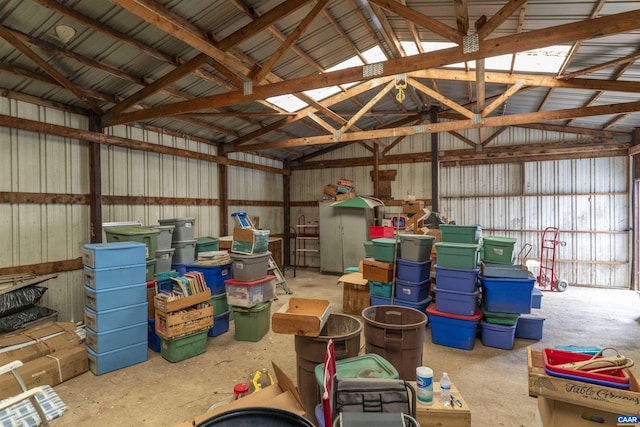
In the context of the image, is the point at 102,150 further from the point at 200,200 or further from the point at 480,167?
the point at 480,167

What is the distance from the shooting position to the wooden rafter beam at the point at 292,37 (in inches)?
125

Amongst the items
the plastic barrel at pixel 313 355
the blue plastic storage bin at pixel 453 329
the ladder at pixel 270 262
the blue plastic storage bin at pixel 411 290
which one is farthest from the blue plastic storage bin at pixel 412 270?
the ladder at pixel 270 262

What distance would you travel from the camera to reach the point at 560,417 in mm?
1849

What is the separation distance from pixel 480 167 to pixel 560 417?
7.30 m

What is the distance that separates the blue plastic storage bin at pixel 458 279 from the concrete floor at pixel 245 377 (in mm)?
775

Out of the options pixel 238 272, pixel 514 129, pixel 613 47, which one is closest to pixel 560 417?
pixel 238 272

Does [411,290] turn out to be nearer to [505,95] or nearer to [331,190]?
[505,95]

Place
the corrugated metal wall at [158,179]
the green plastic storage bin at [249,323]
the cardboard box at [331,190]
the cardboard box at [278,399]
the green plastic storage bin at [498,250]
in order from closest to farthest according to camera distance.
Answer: the cardboard box at [278,399] → the green plastic storage bin at [249,323] → the green plastic storage bin at [498,250] → the corrugated metal wall at [158,179] → the cardboard box at [331,190]

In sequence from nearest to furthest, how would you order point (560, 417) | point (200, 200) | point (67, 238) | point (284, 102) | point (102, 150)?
1. point (560, 417)
2. point (67, 238)
3. point (102, 150)
4. point (284, 102)
5. point (200, 200)

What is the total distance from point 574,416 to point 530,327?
9.15 feet

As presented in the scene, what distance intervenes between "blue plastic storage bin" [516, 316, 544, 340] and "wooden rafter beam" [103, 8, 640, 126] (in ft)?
11.0

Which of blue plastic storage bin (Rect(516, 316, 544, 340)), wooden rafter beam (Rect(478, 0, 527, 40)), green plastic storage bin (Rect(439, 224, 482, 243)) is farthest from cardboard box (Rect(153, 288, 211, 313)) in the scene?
blue plastic storage bin (Rect(516, 316, 544, 340))

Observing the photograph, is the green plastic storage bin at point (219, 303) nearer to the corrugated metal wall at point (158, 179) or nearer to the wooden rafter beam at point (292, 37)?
the corrugated metal wall at point (158, 179)

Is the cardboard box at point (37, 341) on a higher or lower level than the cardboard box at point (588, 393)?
lower
